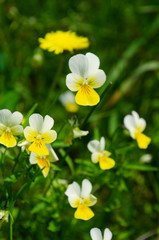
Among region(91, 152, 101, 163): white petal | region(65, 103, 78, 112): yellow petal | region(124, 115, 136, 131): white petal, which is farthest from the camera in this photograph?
region(65, 103, 78, 112): yellow petal

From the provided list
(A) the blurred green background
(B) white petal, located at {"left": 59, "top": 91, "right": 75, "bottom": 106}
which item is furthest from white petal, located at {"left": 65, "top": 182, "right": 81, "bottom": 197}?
(B) white petal, located at {"left": 59, "top": 91, "right": 75, "bottom": 106}

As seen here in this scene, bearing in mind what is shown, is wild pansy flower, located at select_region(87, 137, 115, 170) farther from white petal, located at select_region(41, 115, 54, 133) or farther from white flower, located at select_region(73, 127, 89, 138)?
white petal, located at select_region(41, 115, 54, 133)

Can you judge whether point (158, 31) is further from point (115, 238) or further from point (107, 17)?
point (115, 238)

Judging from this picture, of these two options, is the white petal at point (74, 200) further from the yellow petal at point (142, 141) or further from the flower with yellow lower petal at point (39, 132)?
the yellow petal at point (142, 141)

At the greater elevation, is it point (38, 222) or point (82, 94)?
point (82, 94)

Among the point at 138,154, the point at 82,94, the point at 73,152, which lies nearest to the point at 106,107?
the point at 73,152

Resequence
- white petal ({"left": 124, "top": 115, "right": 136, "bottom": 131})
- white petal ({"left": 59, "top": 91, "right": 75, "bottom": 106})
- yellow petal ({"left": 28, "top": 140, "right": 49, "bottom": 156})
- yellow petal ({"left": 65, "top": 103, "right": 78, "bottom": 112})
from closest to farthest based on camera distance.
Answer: yellow petal ({"left": 28, "top": 140, "right": 49, "bottom": 156}) < white petal ({"left": 124, "top": 115, "right": 136, "bottom": 131}) < yellow petal ({"left": 65, "top": 103, "right": 78, "bottom": 112}) < white petal ({"left": 59, "top": 91, "right": 75, "bottom": 106})
